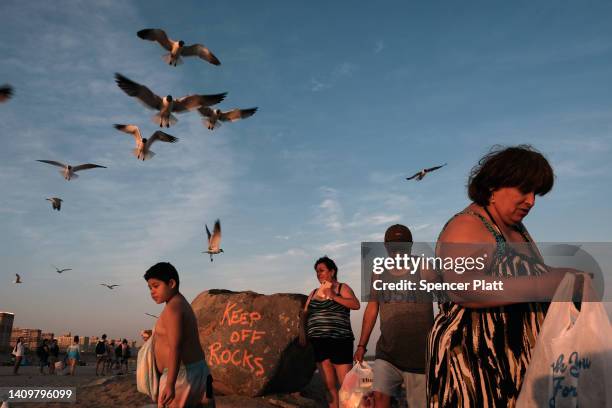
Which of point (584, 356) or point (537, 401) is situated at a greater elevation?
point (584, 356)

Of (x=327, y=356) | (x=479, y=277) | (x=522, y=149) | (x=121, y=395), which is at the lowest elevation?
(x=121, y=395)

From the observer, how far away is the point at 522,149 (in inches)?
94.0

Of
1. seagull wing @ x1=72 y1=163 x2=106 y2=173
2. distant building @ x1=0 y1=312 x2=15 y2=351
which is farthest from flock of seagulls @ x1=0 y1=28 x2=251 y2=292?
distant building @ x1=0 y1=312 x2=15 y2=351

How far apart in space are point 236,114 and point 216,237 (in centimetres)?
424

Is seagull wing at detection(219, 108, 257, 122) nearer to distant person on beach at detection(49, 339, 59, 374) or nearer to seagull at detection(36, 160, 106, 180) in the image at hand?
seagull at detection(36, 160, 106, 180)

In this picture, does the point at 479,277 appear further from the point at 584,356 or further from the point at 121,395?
the point at 121,395

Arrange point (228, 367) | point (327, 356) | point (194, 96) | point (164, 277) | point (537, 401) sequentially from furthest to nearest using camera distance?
point (194, 96) → point (228, 367) → point (327, 356) → point (164, 277) → point (537, 401)

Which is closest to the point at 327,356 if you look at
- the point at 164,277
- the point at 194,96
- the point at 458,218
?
the point at 164,277

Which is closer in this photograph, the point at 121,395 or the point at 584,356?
the point at 584,356

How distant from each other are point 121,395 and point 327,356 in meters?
5.08

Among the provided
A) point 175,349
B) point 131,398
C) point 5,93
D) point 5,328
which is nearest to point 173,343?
point 175,349

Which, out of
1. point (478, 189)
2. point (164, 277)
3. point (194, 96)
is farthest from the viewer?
point (194, 96)

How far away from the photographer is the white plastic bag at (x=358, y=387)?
4625 millimetres

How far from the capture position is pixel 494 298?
2.12 m
